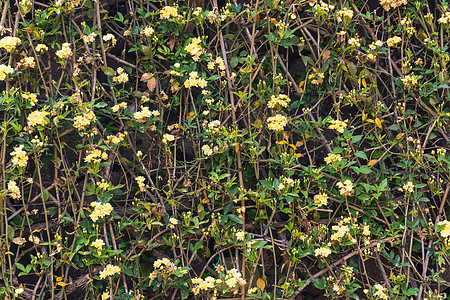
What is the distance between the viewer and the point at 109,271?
6.65ft

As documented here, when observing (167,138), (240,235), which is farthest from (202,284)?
(167,138)

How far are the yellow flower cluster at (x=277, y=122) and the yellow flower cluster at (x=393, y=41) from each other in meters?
0.67

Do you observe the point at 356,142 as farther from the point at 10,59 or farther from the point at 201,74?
the point at 10,59

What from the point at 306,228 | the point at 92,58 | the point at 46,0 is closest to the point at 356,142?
the point at 306,228

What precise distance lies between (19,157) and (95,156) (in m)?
0.29

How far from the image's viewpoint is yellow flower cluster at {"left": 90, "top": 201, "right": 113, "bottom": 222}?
204 centimetres

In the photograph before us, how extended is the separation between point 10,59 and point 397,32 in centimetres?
175

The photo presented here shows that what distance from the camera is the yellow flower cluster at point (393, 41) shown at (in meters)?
2.43

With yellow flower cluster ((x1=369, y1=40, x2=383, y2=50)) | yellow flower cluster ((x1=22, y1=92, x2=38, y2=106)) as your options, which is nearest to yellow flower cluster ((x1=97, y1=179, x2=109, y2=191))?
yellow flower cluster ((x1=22, y1=92, x2=38, y2=106))

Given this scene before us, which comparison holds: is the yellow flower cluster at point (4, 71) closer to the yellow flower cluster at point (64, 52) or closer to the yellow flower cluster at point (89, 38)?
the yellow flower cluster at point (64, 52)

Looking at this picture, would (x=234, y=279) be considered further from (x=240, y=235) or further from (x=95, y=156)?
(x=95, y=156)

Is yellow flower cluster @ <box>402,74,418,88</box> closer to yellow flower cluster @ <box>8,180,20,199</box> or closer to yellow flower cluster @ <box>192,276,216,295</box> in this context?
yellow flower cluster @ <box>192,276,216,295</box>

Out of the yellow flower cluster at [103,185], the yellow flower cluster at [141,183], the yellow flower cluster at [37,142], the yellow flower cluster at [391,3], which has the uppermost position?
the yellow flower cluster at [391,3]

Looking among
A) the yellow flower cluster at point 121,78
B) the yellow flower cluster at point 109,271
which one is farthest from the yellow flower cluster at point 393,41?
the yellow flower cluster at point 109,271
